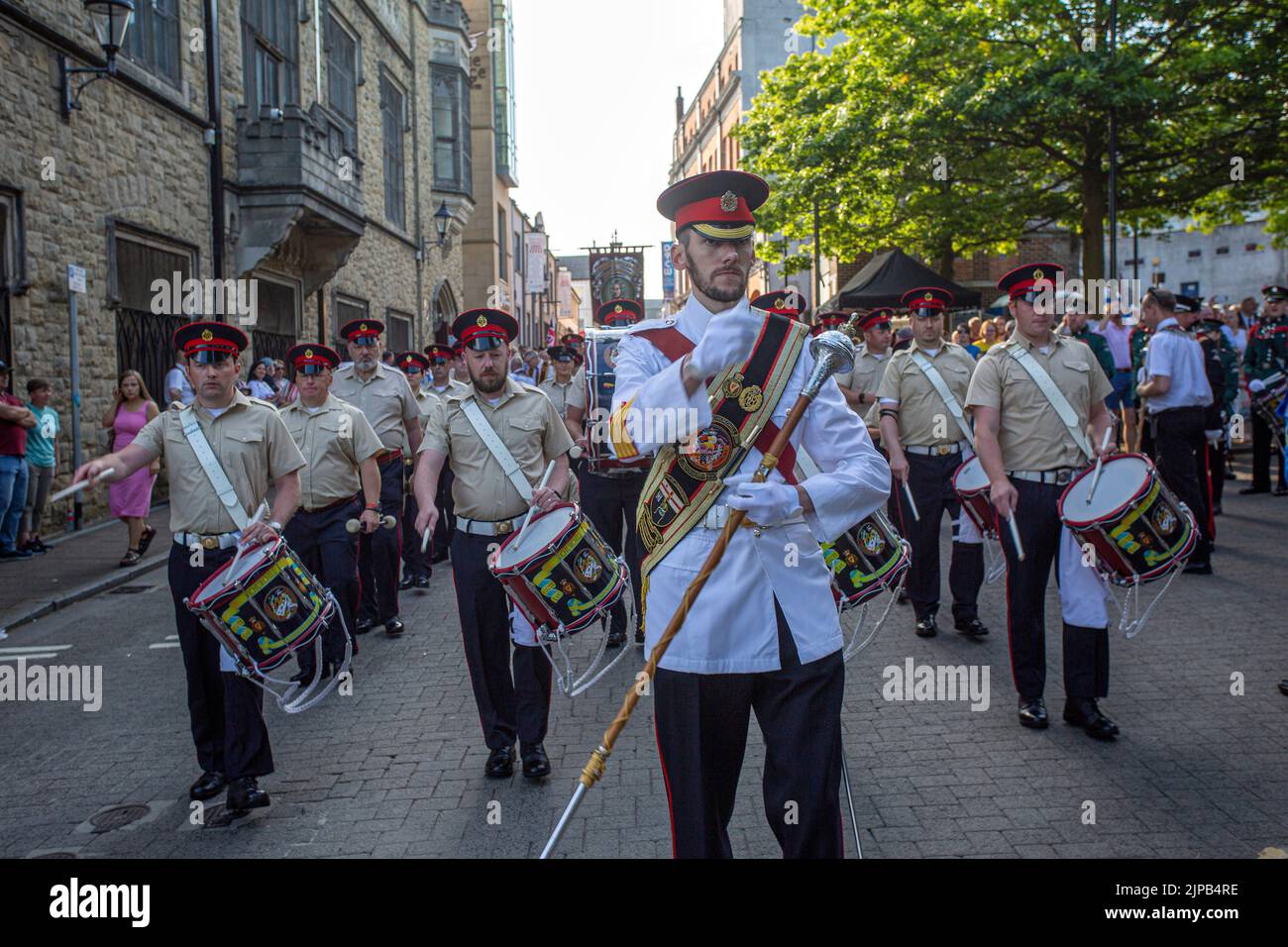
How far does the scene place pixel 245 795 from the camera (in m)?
4.82

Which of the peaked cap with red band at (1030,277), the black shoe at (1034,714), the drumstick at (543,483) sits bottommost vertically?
the black shoe at (1034,714)

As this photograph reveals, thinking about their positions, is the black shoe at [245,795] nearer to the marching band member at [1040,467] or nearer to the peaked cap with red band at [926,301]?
the marching band member at [1040,467]

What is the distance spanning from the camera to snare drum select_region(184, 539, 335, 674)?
472 centimetres

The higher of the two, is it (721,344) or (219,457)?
(721,344)

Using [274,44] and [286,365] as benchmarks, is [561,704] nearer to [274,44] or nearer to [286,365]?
[286,365]

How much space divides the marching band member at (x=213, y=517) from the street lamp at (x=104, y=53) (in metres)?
9.04

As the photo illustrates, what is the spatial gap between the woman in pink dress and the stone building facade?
3.91 feet

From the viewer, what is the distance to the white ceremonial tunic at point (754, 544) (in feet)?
9.64

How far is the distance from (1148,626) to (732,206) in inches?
229

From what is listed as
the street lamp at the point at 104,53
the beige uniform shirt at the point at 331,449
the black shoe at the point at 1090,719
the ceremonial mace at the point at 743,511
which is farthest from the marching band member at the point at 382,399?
the ceremonial mace at the point at 743,511

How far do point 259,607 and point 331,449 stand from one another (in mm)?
2662

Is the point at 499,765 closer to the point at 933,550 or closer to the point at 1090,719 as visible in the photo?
the point at 1090,719

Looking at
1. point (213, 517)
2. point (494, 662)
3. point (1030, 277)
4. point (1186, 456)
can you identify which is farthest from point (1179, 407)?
point (213, 517)
